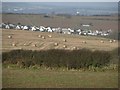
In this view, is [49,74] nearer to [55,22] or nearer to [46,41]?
[46,41]

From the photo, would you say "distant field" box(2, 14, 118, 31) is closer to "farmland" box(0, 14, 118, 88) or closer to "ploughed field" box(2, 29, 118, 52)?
"ploughed field" box(2, 29, 118, 52)

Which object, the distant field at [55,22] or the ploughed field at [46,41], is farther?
the distant field at [55,22]

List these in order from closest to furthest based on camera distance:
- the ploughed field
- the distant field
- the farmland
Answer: the farmland, the ploughed field, the distant field

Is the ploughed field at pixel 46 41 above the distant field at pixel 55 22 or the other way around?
the other way around

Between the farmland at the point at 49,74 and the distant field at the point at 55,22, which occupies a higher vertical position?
the distant field at the point at 55,22

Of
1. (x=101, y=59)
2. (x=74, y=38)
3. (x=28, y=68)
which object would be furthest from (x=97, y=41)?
(x=28, y=68)

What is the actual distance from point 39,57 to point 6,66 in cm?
159

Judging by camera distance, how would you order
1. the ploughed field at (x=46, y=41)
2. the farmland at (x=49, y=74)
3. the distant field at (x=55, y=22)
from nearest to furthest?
the farmland at (x=49, y=74) → the ploughed field at (x=46, y=41) → the distant field at (x=55, y=22)

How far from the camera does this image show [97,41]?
972 inches

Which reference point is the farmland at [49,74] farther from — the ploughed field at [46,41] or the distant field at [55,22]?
the distant field at [55,22]

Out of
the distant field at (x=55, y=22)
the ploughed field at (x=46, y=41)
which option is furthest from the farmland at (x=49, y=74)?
the distant field at (x=55, y=22)

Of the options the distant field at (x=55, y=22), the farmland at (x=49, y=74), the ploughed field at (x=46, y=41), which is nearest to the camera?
the farmland at (x=49, y=74)

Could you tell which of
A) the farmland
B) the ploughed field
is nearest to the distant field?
the ploughed field

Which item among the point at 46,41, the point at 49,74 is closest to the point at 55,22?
the point at 46,41
